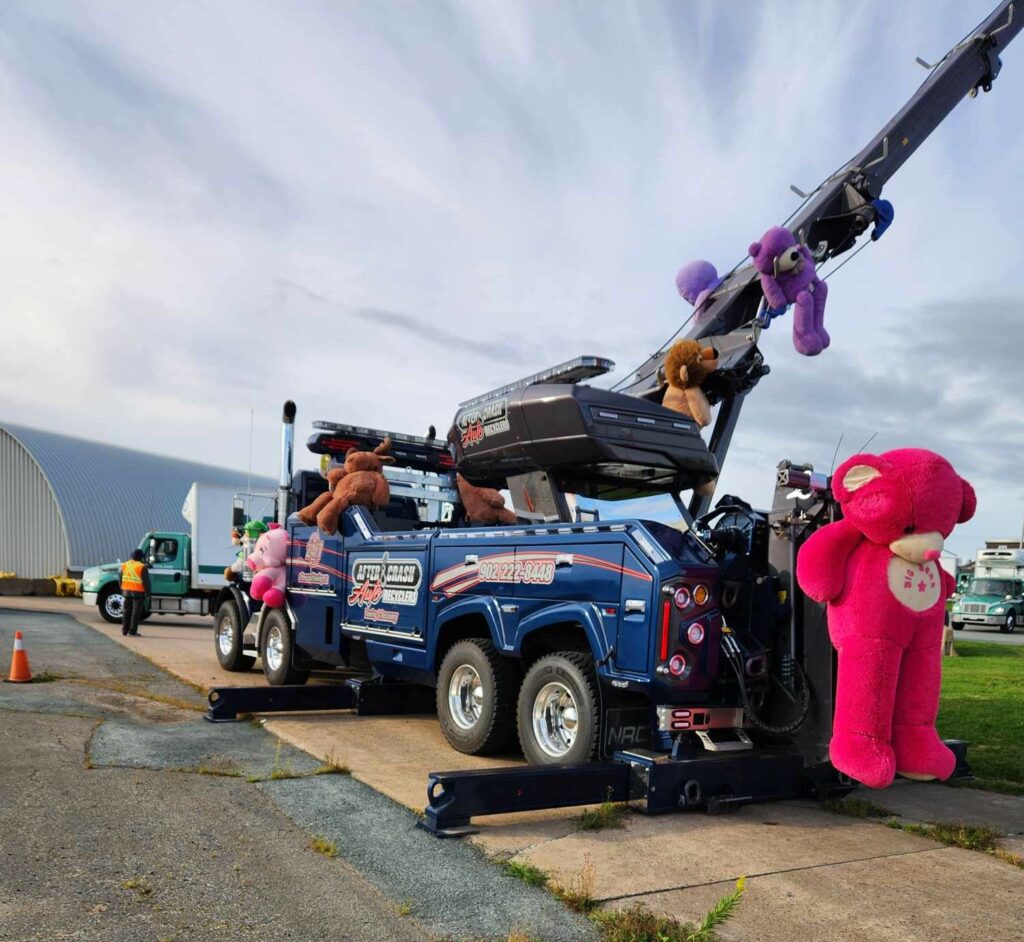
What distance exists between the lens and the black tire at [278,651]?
387 inches

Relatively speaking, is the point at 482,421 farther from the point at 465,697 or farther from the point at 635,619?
the point at 635,619

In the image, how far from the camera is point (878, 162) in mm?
10680

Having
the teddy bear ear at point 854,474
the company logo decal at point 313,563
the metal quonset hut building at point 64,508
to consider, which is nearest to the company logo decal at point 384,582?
the company logo decal at point 313,563

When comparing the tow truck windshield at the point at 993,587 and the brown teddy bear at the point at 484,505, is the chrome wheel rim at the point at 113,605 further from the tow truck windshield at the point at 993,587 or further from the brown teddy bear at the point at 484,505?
the tow truck windshield at the point at 993,587

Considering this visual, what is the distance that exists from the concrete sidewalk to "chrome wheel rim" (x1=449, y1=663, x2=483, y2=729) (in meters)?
0.31

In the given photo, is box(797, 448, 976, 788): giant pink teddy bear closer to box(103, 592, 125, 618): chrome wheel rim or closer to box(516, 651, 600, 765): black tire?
box(516, 651, 600, 765): black tire

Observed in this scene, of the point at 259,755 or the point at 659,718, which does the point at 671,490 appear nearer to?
the point at 659,718

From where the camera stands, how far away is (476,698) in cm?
695

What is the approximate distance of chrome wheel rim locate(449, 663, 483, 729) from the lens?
6934 millimetres

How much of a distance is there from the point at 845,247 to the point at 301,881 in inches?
367

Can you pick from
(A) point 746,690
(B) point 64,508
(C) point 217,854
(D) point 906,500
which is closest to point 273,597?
(C) point 217,854

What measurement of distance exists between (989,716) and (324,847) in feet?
26.1

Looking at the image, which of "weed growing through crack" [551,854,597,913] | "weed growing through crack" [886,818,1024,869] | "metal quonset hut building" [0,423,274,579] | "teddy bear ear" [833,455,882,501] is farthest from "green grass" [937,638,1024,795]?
"metal quonset hut building" [0,423,274,579]

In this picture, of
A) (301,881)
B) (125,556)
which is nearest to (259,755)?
(301,881)
